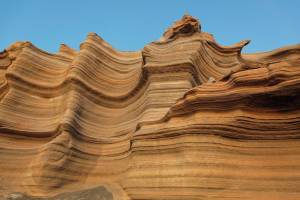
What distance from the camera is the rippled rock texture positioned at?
21.7 ft

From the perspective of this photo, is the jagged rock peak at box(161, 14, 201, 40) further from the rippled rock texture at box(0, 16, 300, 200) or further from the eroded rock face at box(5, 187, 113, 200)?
the eroded rock face at box(5, 187, 113, 200)

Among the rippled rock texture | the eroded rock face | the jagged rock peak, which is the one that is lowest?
the eroded rock face

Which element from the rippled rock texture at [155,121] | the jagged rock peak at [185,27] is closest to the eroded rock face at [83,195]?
the rippled rock texture at [155,121]

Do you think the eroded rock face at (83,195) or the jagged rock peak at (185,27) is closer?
the eroded rock face at (83,195)

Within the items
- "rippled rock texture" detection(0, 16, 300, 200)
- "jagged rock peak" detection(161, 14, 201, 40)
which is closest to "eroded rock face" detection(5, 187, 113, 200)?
"rippled rock texture" detection(0, 16, 300, 200)

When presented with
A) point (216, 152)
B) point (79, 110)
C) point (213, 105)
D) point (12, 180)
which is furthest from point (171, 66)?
point (12, 180)

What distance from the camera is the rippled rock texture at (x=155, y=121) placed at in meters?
6.61

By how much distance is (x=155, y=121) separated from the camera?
820cm

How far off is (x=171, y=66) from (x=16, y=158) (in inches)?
210

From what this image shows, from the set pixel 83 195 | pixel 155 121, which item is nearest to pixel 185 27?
pixel 155 121

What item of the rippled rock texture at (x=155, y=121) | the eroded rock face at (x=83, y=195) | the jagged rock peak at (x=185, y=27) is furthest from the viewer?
the jagged rock peak at (x=185, y=27)

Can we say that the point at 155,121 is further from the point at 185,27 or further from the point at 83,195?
the point at 185,27

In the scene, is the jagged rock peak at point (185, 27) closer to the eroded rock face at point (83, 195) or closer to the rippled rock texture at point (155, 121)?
the rippled rock texture at point (155, 121)

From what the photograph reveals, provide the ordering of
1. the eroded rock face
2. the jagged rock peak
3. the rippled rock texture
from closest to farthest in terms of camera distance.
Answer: the rippled rock texture < the eroded rock face < the jagged rock peak
